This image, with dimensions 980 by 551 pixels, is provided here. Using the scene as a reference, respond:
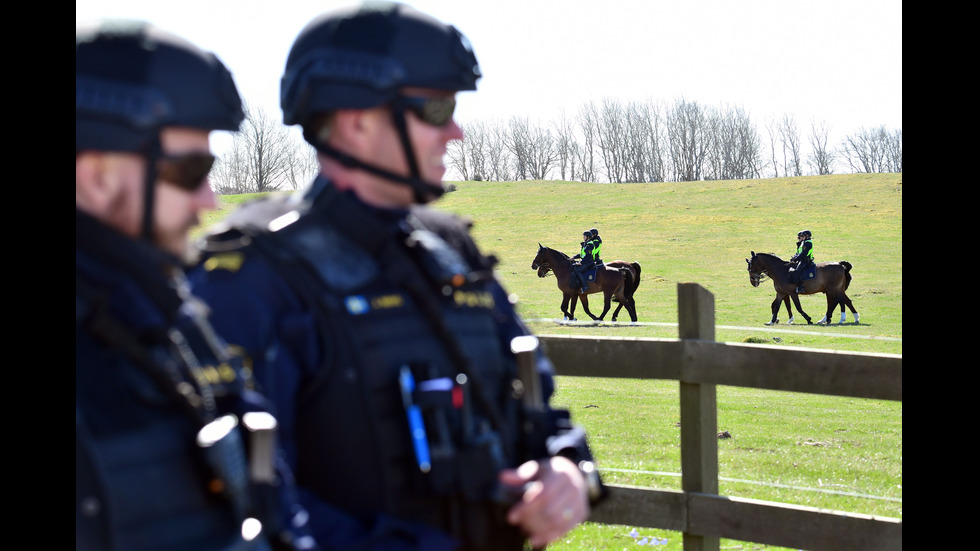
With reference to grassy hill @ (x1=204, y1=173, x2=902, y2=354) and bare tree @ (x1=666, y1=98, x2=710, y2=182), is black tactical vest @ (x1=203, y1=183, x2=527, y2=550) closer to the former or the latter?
grassy hill @ (x1=204, y1=173, x2=902, y2=354)

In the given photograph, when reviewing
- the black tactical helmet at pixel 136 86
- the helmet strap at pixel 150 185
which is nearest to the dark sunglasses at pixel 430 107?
the black tactical helmet at pixel 136 86

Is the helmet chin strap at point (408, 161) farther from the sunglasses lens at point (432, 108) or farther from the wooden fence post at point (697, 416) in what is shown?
the wooden fence post at point (697, 416)

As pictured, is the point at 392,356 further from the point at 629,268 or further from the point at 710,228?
the point at 710,228

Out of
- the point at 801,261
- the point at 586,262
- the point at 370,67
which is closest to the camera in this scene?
the point at 370,67

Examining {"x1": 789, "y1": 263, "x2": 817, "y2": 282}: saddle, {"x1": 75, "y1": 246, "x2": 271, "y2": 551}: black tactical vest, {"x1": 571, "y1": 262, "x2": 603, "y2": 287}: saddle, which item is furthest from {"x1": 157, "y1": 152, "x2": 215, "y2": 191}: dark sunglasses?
{"x1": 789, "y1": 263, "x2": 817, "y2": 282}: saddle

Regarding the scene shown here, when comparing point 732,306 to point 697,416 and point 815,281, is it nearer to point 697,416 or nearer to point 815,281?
point 815,281

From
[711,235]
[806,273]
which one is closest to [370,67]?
[806,273]

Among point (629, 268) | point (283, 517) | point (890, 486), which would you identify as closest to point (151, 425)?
point (283, 517)

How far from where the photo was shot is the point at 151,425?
1557 mm

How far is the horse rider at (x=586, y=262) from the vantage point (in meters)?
31.3

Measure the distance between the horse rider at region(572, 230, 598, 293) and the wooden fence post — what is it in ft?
87.5

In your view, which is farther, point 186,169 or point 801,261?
point 801,261

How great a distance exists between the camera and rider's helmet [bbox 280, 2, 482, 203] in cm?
236

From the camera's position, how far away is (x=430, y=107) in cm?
246
